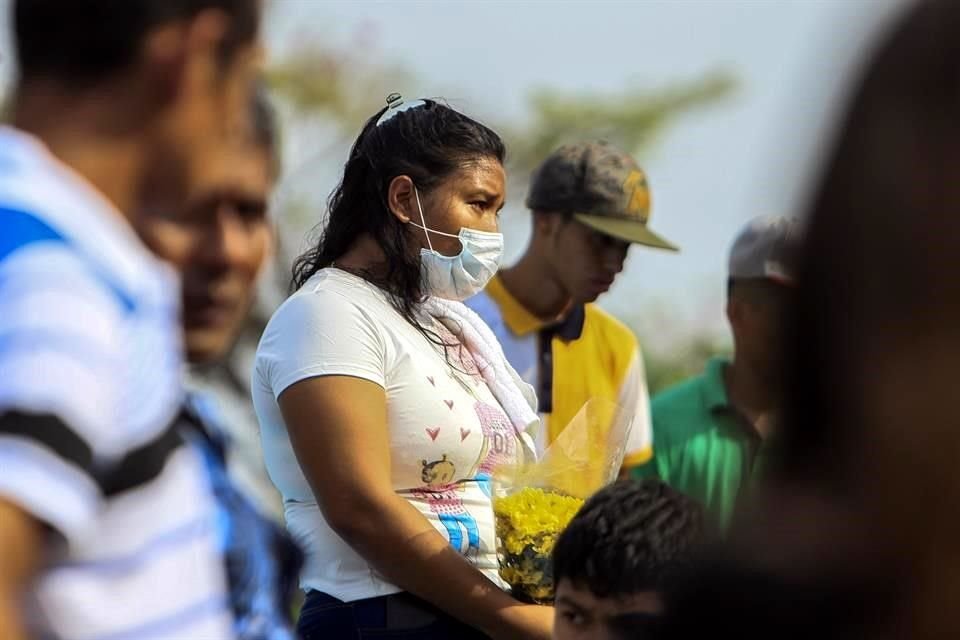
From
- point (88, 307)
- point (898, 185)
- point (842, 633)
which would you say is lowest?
point (842, 633)

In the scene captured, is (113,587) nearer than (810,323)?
No

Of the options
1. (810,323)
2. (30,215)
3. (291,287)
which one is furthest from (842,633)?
(291,287)

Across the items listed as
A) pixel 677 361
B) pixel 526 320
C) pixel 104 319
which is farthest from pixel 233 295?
pixel 677 361

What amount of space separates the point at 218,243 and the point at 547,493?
204 cm

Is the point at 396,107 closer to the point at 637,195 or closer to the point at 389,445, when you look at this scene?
the point at 389,445

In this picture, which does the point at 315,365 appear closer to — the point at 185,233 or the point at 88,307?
the point at 185,233

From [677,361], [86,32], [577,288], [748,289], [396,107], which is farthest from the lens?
[677,361]

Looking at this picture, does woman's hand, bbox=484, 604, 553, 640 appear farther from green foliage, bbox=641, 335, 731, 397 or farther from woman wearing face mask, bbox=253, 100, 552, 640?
green foliage, bbox=641, 335, 731, 397

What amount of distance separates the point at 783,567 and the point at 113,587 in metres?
0.65

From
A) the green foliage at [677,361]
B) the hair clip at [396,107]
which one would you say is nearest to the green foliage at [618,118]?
the green foliage at [677,361]

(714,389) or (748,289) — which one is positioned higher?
(748,289)

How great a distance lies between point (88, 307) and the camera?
4.43ft

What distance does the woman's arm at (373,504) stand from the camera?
3.30 m

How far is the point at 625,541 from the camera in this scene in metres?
3.19
